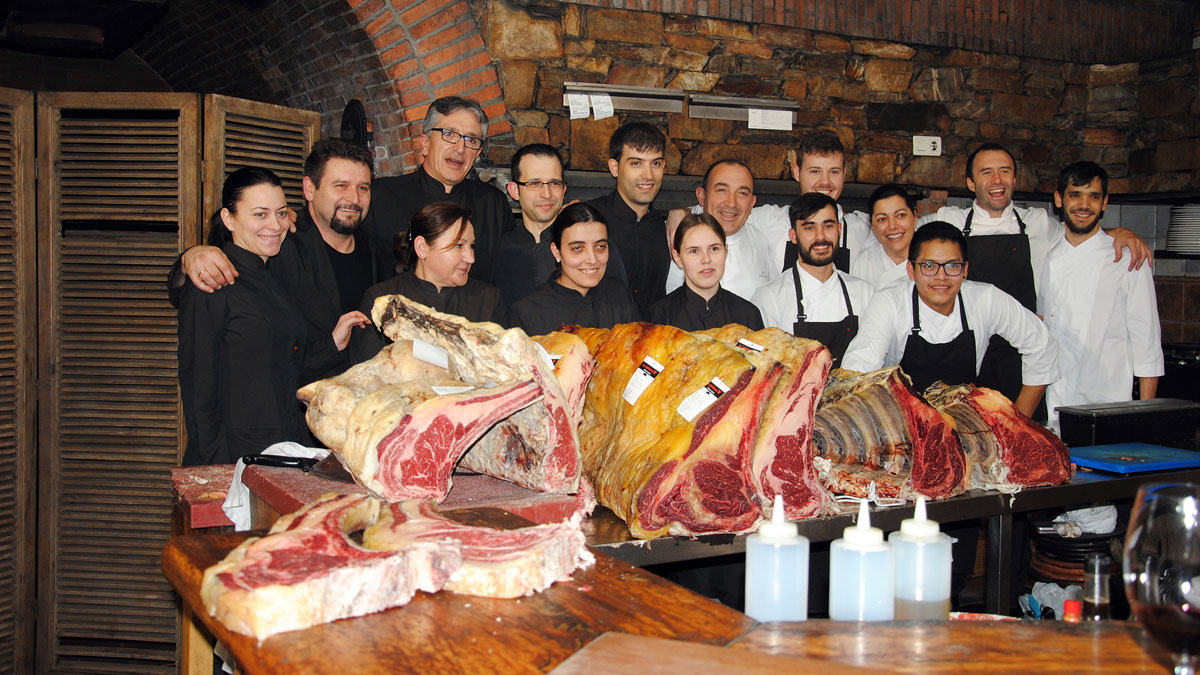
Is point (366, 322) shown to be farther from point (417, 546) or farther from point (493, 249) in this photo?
point (417, 546)

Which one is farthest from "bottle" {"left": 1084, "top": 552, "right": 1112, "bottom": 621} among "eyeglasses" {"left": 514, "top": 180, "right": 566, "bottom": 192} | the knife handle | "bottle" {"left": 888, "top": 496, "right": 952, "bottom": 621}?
"eyeglasses" {"left": 514, "top": 180, "right": 566, "bottom": 192}

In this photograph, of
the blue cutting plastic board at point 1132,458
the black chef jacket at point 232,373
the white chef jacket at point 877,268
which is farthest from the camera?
the white chef jacket at point 877,268

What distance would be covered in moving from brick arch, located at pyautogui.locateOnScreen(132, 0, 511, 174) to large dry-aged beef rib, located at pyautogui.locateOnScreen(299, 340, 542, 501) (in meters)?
3.70

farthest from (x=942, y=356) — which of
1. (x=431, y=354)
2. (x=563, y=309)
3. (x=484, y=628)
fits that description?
(x=484, y=628)

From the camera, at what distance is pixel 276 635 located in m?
1.37

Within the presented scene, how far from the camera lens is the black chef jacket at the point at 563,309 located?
4055 mm

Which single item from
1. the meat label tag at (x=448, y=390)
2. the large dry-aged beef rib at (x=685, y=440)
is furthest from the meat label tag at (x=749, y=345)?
the meat label tag at (x=448, y=390)

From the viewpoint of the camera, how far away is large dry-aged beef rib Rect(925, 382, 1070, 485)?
324cm

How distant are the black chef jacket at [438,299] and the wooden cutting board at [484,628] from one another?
2271mm

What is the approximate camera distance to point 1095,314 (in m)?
5.50

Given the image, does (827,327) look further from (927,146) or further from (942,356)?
(927,146)

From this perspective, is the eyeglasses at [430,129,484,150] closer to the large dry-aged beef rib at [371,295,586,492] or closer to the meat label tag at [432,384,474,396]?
the large dry-aged beef rib at [371,295,586,492]

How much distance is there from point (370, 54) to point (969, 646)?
5.44m

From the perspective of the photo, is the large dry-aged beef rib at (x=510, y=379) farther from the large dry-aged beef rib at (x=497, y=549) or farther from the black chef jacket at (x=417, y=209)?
the black chef jacket at (x=417, y=209)
